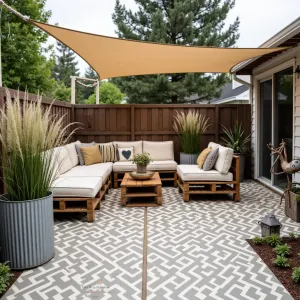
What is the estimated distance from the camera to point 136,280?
8.04 feet

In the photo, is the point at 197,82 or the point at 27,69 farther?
the point at 27,69

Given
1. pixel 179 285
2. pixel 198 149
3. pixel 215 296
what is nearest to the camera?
pixel 215 296

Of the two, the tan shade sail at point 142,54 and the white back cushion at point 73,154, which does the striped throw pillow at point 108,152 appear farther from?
the tan shade sail at point 142,54

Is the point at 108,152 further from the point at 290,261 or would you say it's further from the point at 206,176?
the point at 290,261

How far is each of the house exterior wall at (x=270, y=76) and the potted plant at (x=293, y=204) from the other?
0.77 meters

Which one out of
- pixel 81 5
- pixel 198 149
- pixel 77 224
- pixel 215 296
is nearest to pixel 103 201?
pixel 77 224

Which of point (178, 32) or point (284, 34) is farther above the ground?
point (178, 32)

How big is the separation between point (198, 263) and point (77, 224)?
5.79 ft

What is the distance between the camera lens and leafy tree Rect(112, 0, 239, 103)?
1119 centimetres

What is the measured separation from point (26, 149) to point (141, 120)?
459 centimetres

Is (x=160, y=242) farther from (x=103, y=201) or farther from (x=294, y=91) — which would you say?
(x=294, y=91)

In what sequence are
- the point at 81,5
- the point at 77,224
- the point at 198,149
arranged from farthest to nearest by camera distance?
the point at 81,5, the point at 198,149, the point at 77,224

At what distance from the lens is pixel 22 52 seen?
41.1 feet

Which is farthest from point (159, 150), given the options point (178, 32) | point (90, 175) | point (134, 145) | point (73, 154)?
point (178, 32)
